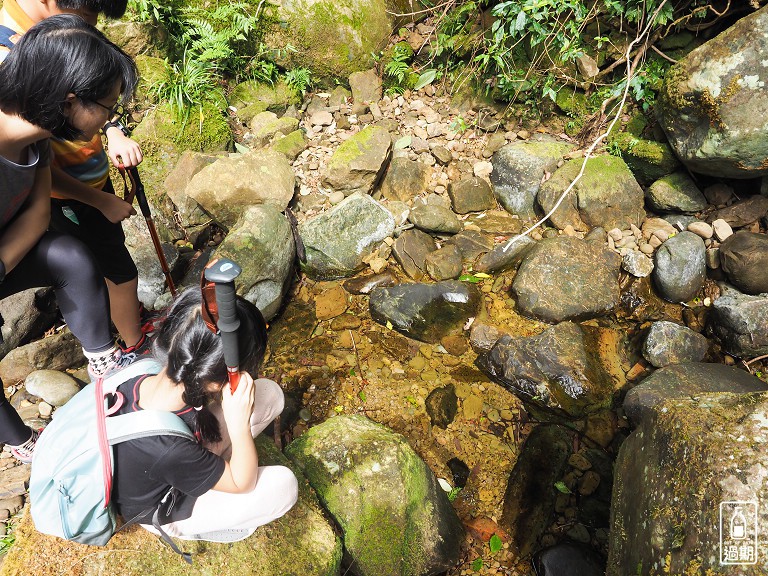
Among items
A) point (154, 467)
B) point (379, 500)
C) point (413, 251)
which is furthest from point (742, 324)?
point (154, 467)

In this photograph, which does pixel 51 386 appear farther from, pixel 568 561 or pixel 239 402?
pixel 568 561

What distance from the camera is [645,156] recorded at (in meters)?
5.30

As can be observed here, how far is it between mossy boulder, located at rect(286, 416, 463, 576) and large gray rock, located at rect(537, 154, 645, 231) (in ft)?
11.1

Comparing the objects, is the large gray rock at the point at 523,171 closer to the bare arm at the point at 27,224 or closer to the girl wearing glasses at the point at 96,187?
the girl wearing glasses at the point at 96,187

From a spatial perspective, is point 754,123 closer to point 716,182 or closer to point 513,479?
point 716,182

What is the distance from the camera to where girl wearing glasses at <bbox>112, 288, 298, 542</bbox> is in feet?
Answer: 6.09

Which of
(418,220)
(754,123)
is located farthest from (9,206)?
(754,123)

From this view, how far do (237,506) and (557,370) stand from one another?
275 cm

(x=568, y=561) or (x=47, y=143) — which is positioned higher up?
(x=47, y=143)

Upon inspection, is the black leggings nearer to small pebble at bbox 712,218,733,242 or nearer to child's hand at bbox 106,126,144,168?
child's hand at bbox 106,126,144,168

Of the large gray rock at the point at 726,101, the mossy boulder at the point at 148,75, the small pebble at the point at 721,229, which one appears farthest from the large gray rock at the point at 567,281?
the mossy boulder at the point at 148,75

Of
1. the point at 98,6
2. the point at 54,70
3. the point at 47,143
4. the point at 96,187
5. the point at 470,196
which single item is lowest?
the point at 470,196

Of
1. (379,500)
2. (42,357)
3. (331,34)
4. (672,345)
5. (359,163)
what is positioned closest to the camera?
(379,500)

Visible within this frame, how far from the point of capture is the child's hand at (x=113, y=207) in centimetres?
284
